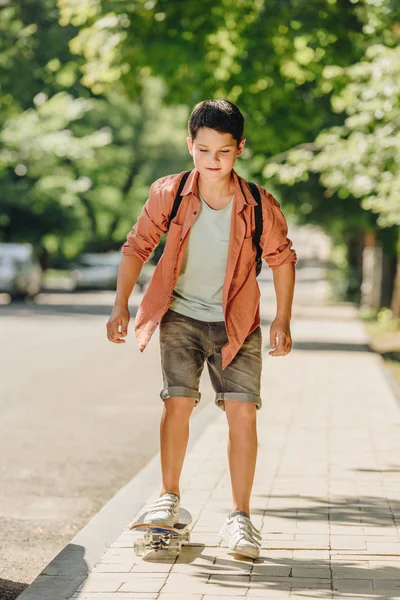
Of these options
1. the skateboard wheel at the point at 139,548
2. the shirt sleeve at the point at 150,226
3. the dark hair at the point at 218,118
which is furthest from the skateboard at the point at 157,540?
the dark hair at the point at 218,118

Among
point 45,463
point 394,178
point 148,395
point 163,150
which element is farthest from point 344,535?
point 163,150

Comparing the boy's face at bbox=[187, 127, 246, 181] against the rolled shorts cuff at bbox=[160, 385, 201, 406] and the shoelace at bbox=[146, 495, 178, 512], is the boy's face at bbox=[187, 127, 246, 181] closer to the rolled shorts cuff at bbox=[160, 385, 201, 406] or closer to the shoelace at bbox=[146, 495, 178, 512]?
the rolled shorts cuff at bbox=[160, 385, 201, 406]

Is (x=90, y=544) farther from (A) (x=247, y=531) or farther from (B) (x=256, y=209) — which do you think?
(B) (x=256, y=209)

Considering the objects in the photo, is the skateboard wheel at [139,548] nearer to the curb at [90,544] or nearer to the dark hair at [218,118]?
the curb at [90,544]

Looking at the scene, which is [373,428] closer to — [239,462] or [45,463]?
[45,463]

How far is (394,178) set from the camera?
16.5 m

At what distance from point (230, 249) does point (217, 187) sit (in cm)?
29

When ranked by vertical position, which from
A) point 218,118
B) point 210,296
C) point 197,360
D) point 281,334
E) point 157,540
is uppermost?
point 218,118

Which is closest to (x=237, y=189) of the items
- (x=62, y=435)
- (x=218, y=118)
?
(x=218, y=118)

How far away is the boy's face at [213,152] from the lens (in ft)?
17.2

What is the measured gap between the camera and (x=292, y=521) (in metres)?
6.14

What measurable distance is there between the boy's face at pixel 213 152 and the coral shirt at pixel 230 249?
4.1 inches

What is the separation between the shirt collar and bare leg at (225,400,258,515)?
0.84 metres

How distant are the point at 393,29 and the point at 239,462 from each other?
33.1ft
